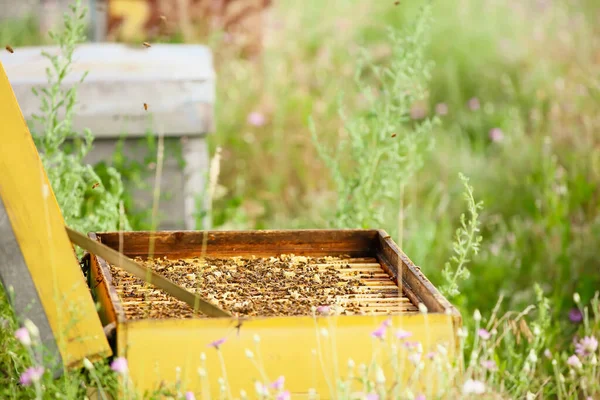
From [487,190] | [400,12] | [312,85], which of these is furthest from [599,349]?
[400,12]

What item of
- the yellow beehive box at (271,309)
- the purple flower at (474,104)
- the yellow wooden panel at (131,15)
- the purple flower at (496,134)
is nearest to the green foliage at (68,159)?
the yellow beehive box at (271,309)

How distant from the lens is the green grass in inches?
107

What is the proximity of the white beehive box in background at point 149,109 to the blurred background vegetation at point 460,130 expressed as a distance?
0.14 meters

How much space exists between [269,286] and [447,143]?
2.89 metres

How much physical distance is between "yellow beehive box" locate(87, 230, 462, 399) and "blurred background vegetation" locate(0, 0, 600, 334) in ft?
2.98

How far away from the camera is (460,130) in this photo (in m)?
4.73

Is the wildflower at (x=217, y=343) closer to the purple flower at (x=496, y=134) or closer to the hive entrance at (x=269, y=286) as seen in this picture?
the hive entrance at (x=269, y=286)

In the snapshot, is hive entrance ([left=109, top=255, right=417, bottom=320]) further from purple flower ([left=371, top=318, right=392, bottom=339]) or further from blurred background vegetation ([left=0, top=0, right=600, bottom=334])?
blurred background vegetation ([left=0, top=0, right=600, bottom=334])

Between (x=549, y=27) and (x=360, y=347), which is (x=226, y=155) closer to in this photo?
(x=549, y=27)

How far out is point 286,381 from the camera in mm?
1414

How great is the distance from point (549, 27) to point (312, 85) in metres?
1.65

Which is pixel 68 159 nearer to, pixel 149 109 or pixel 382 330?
pixel 149 109

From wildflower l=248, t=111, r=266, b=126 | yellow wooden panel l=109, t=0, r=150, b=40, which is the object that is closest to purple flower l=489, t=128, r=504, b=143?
wildflower l=248, t=111, r=266, b=126

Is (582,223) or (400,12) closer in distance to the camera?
(582,223)
